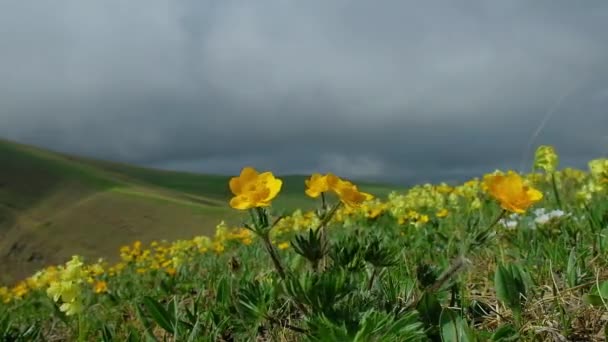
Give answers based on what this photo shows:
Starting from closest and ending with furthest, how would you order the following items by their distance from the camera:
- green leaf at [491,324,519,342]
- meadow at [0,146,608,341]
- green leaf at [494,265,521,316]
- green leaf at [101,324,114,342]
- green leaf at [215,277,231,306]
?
meadow at [0,146,608,341]
green leaf at [491,324,519,342]
green leaf at [494,265,521,316]
green leaf at [101,324,114,342]
green leaf at [215,277,231,306]

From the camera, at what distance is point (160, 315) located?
2684mm

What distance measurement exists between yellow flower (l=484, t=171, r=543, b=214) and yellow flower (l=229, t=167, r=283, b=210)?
2.47 feet

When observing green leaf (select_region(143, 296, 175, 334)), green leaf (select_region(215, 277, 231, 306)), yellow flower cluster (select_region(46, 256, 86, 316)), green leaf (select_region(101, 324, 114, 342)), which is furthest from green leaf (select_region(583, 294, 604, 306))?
yellow flower cluster (select_region(46, 256, 86, 316))

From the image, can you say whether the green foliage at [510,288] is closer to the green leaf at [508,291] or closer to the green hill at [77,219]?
the green leaf at [508,291]

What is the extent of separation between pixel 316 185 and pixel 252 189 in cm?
25

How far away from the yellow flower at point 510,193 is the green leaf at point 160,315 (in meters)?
1.45

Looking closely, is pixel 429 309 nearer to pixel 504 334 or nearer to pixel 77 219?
pixel 504 334

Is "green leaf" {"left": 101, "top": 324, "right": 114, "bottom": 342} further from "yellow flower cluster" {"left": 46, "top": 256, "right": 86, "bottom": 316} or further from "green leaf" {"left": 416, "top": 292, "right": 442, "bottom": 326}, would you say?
"green leaf" {"left": 416, "top": 292, "right": 442, "bottom": 326}

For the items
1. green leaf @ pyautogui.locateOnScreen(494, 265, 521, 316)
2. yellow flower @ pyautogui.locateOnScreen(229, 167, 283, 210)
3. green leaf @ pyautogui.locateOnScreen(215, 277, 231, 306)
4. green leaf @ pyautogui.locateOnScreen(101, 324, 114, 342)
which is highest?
yellow flower @ pyautogui.locateOnScreen(229, 167, 283, 210)

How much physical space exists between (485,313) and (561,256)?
2.69 feet

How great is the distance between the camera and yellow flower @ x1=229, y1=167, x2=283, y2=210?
210 centimetres

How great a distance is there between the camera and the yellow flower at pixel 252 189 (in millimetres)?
2098

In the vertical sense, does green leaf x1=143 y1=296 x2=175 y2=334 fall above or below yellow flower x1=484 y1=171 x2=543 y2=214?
below

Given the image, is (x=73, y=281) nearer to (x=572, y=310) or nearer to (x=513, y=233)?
(x=572, y=310)
